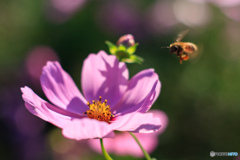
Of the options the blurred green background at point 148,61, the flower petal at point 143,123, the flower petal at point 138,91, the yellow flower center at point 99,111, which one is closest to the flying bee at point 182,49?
the flower petal at point 138,91

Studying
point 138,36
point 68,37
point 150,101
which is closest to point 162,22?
point 138,36

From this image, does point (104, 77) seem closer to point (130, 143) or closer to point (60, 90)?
point (60, 90)

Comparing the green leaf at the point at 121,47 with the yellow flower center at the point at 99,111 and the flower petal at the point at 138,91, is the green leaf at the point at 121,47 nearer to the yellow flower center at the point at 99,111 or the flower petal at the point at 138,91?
the flower petal at the point at 138,91

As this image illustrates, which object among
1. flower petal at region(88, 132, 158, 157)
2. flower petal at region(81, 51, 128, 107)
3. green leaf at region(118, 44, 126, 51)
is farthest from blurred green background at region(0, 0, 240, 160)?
green leaf at region(118, 44, 126, 51)

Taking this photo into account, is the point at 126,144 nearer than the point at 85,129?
No

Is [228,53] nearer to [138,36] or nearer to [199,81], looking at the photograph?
[199,81]

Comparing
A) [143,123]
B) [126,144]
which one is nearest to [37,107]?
[143,123]
